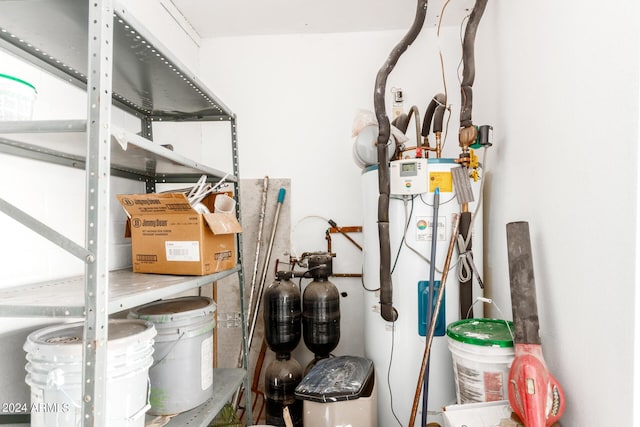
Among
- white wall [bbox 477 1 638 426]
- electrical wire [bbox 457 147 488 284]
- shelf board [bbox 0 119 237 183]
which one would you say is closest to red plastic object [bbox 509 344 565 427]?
white wall [bbox 477 1 638 426]

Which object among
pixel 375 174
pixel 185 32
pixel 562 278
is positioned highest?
pixel 185 32

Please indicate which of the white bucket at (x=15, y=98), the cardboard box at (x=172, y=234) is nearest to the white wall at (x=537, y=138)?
Answer: the cardboard box at (x=172, y=234)

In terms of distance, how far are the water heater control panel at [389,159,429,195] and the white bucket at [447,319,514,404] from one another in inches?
27.1

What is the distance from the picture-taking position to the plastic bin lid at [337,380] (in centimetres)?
165

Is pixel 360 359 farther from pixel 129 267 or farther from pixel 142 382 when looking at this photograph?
pixel 129 267

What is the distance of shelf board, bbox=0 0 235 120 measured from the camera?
3.40 feet

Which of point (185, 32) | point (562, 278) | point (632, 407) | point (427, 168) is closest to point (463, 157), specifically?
point (427, 168)

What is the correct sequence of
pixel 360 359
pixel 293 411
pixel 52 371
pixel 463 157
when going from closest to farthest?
pixel 52 371 < pixel 463 157 < pixel 360 359 < pixel 293 411

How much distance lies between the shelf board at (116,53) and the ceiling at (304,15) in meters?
0.84

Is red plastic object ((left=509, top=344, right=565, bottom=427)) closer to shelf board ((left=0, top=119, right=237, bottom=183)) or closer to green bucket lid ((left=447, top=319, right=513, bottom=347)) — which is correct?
green bucket lid ((left=447, top=319, right=513, bottom=347))

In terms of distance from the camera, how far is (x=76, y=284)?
4.30 ft

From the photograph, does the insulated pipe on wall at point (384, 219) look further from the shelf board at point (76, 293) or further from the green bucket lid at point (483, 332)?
the shelf board at point (76, 293)

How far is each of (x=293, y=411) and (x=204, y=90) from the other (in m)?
1.83

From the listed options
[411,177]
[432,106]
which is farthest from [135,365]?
[432,106]
